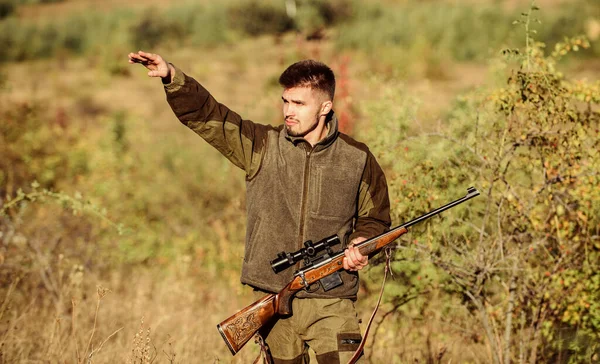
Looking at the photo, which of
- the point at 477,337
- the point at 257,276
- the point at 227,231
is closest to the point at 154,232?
the point at 227,231

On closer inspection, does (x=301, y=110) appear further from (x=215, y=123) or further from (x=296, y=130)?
(x=215, y=123)

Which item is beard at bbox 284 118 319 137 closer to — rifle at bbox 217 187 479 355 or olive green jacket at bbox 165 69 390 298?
olive green jacket at bbox 165 69 390 298

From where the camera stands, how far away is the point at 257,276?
371cm

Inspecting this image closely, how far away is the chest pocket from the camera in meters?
3.68

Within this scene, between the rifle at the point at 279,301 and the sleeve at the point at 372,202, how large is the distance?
0.61 feet

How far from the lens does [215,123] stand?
3588 mm

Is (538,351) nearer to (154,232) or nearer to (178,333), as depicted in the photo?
(178,333)

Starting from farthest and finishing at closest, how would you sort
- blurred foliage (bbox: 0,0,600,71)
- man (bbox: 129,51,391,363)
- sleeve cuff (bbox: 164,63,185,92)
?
blurred foliage (bbox: 0,0,600,71) < man (bbox: 129,51,391,363) < sleeve cuff (bbox: 164,63,185,92)

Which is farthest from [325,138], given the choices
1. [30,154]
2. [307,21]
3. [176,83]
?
[307,21]

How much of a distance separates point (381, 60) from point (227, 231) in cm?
1422

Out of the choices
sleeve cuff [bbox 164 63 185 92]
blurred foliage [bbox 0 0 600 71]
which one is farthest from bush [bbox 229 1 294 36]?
sleeve cuff [bbox 164 63 185 92]

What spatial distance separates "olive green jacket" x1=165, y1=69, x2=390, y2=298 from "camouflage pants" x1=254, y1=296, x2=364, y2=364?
75 mm

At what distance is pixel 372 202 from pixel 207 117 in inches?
42.8

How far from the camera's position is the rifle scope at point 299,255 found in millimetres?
3551
